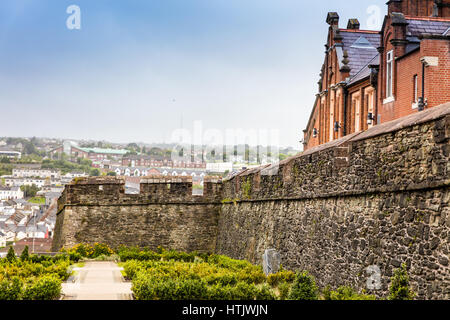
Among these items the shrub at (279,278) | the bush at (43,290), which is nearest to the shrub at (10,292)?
the bush at (43,290)

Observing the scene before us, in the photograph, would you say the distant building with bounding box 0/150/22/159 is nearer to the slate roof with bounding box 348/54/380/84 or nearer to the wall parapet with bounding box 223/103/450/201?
the slate roof with bounding box 348/54/380/84

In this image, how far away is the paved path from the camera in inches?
546

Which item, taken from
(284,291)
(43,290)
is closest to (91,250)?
(43,290)

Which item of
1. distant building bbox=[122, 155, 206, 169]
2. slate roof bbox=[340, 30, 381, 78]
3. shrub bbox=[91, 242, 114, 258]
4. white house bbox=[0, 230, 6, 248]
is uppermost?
slate roof bbox=[340, 30, 381, 78]

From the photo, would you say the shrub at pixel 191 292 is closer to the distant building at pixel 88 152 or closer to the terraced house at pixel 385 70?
the terraced house at pixel 385 70

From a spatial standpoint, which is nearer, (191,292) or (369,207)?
(191,292)

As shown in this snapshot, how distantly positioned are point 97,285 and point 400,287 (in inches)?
303

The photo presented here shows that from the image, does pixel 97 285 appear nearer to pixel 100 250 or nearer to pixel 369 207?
pixel 369 207

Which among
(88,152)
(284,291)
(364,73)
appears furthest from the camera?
(88,152)

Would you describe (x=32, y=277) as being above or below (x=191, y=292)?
below

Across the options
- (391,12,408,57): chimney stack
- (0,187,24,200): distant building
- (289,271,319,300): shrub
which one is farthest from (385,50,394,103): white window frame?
(0,187,24,200): distant building

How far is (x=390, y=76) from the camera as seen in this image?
23.3m

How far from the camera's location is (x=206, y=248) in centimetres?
2786

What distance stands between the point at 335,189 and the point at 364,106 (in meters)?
13.2
